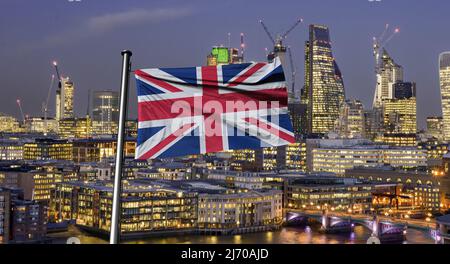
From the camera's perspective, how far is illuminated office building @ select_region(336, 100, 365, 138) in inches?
2756

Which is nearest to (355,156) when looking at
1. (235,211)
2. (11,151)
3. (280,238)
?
(235,211)

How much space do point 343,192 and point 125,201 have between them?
39.1 feet

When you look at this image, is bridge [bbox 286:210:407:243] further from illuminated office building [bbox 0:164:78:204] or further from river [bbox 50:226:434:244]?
illuminated office building [bbox 0:164:78:204]

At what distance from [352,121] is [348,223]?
148 feet

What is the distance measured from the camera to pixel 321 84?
267ft

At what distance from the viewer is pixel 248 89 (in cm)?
254

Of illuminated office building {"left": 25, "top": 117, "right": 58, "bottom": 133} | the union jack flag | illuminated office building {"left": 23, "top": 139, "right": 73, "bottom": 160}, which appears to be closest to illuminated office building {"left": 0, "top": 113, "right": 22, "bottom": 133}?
illuminated office building {"left": 25, "top": 117, "right": 58, "bottom": 133}

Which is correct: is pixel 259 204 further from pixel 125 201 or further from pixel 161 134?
pixel 161 134

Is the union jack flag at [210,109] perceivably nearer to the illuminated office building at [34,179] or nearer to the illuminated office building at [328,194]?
the illuminated office building at [34,179]

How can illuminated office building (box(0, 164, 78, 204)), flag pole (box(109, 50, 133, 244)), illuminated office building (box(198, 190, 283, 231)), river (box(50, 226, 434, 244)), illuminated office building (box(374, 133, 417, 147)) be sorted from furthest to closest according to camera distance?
illuminated office building (box(374, 133, 417, 147)), illuminated office building (box(0, 164, 78, 204)), illuminated office building (box(198, 190, 283, 231)), river (box(50, 226, 434, 244)), flag pole (box(109, 50, 133, 244))

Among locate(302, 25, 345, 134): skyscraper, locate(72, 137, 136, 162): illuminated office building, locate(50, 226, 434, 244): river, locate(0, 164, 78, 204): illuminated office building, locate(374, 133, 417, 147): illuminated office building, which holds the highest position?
locate(302, 25, 345, 134): skyscraper

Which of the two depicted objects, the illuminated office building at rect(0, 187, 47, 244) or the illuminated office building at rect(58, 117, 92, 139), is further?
the illuminated office building at rect(58, 117, 92, 139)

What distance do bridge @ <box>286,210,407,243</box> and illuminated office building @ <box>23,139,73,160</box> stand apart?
88.0 feet
